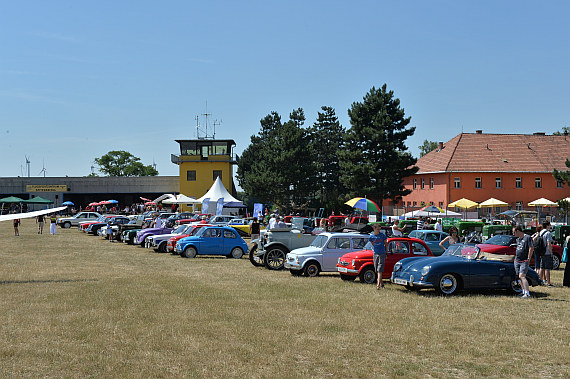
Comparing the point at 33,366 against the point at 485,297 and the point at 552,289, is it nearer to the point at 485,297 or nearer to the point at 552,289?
the point at 485,297

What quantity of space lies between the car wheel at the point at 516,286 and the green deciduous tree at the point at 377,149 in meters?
42.4

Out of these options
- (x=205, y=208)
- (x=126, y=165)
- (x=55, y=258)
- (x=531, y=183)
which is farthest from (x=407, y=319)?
(x=126, y=165)

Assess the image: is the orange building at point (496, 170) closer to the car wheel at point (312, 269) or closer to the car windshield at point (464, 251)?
the car wheel at point (312, 269)

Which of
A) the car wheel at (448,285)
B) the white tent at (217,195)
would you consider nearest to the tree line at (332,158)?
the white tent at (217,195)

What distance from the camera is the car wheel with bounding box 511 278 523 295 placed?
49.2 ft

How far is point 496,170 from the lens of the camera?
6562 cm

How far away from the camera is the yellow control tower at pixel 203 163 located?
8094cm

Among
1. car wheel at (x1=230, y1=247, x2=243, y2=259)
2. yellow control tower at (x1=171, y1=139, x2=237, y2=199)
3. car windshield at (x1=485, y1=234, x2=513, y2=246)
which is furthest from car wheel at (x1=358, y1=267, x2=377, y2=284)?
yellow control tower at (x1=171, y1=139, x2=237, y2=199)

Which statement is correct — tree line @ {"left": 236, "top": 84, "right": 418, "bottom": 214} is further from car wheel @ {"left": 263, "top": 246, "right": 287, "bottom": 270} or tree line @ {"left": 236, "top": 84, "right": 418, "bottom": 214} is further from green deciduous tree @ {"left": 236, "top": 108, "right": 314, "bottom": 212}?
car wheel @ {"left": 263, "top": 246, "right": 287, "bottom": 270}

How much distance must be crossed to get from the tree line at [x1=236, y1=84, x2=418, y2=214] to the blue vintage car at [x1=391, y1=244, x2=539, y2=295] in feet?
139

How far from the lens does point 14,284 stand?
621 inches

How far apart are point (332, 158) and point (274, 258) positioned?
2495 inches

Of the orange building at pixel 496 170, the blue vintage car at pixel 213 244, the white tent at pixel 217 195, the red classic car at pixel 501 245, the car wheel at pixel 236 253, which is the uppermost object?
the orange building at pixel 496 170

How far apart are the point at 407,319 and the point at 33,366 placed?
21.5ft
